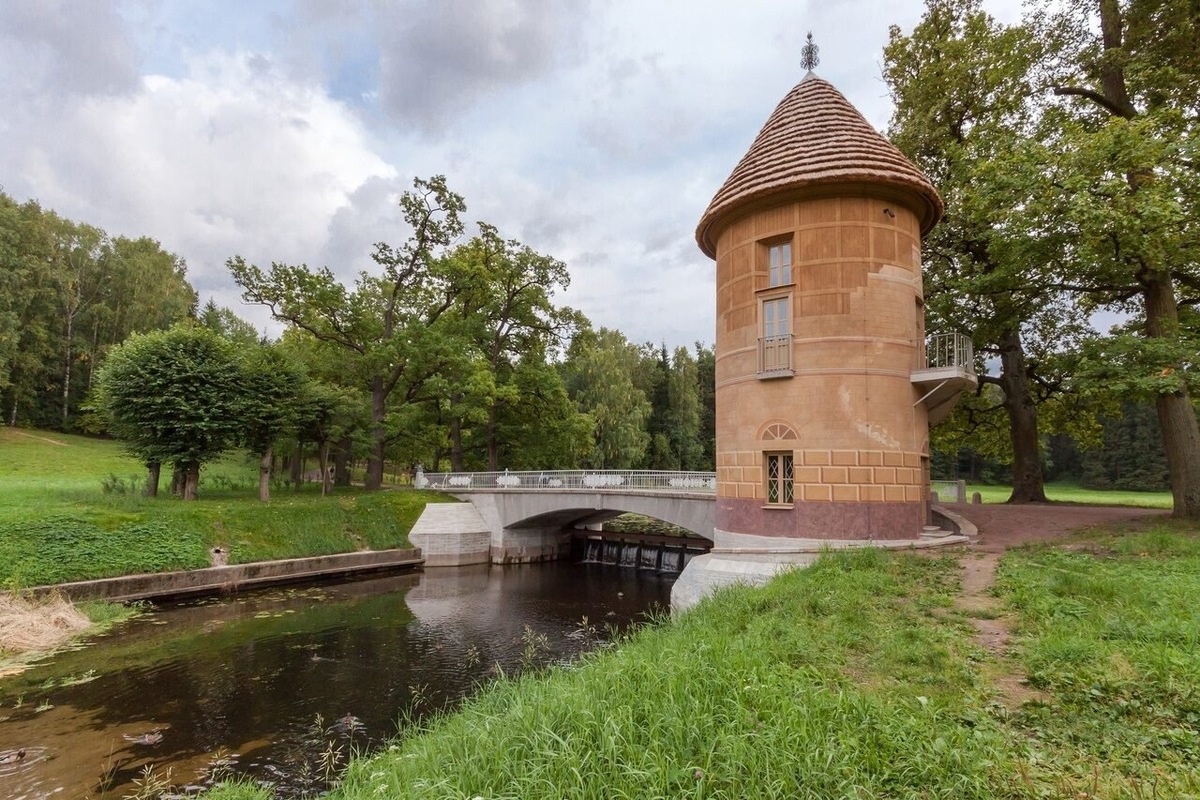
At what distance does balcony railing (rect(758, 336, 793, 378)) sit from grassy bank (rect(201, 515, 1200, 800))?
6.69 meters

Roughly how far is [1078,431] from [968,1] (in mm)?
15714

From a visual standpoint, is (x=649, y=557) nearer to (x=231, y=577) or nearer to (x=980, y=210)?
(x=231, y=577)

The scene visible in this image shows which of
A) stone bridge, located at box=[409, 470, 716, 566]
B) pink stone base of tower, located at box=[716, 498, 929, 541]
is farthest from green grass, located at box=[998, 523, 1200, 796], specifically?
stone bridge, located at box=[409, 470, 716, 566]

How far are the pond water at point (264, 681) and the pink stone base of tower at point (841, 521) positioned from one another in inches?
169

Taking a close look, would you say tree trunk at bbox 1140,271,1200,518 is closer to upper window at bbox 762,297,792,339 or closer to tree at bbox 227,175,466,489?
upper window at bbox 762,297,792,339

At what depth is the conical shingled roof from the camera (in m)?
13.0

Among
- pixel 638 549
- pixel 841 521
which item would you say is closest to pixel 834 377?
pixel 841 521

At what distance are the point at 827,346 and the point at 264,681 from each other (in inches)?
534

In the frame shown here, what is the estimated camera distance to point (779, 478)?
43.7ft

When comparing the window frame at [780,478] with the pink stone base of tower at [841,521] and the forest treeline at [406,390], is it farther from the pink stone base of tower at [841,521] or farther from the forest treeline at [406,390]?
the forest treeline at [406,390]

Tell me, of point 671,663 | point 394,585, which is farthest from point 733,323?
point 394,585

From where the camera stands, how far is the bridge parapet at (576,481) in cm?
2064

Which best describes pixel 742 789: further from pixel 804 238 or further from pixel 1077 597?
pixel 804 238

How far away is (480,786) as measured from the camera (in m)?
4.03
